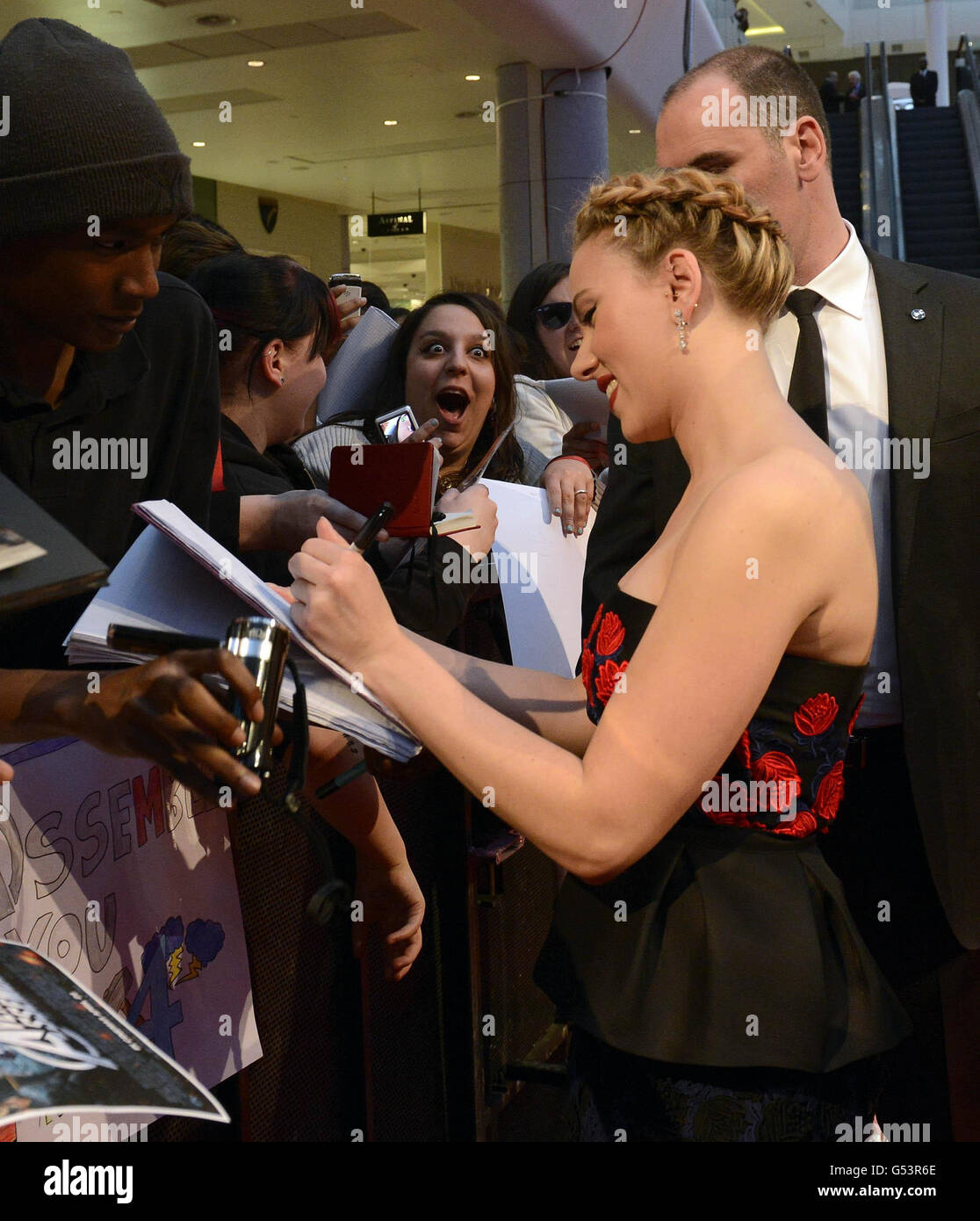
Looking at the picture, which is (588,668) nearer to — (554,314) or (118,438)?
(118,438)

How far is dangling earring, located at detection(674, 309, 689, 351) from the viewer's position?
1.47 metres

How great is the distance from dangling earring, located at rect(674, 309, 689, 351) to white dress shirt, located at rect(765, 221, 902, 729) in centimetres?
72

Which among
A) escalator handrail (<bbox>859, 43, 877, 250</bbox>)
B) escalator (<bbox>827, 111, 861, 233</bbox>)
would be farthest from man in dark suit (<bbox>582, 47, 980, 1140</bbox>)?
escalator (<bbox>827, 111, 861, 233</bbox>)

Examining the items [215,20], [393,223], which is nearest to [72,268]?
[215,20]

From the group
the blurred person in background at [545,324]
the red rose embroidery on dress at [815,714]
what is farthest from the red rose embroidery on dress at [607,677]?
the blurred person in background at [545,324]

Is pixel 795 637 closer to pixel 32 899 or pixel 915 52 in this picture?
pixel 32 899

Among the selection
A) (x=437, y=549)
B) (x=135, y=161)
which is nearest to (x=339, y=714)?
(x=135, y=161)

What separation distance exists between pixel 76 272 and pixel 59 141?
0.14m

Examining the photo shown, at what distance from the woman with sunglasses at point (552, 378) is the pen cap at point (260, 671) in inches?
65.9

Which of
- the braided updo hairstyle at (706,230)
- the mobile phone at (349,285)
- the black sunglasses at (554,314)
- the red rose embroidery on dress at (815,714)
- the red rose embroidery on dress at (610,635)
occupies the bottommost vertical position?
the red rose embroidery on dress at (815,714)

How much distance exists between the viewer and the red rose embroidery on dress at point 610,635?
1.47 m

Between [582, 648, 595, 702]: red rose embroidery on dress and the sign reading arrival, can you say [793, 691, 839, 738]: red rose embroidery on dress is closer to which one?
[582, 648, 595, 702]: red rose embroidery on dress

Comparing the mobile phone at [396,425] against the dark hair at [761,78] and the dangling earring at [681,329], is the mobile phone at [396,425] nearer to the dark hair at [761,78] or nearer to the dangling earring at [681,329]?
the dark hair at [761,78]

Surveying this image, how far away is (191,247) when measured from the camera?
3.00 m
